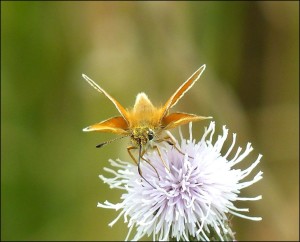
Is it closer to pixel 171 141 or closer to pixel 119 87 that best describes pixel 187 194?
pixel 171 141

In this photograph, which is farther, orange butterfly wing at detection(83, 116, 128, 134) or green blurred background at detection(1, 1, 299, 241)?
green blurred background at detection(1, 1, 299, 241)

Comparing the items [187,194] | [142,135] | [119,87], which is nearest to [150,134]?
[142,135]

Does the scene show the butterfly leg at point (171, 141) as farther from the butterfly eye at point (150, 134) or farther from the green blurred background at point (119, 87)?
the green blurred background at point (119, 87)

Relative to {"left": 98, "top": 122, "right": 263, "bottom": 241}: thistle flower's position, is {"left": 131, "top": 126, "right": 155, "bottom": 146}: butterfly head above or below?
above

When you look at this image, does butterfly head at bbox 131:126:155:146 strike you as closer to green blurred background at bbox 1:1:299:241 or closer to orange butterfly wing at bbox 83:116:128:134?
orange butterfly wing at bbox 83:116:128:134

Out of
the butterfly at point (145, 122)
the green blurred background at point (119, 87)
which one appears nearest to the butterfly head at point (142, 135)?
the butterfly at point (145, 122)

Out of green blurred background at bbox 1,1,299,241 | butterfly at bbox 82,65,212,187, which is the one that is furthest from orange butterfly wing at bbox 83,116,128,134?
green blurred background at bbox 1,1,299,241

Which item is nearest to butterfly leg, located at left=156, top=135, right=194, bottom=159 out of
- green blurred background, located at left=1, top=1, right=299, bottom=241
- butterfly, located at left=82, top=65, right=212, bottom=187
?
butterfly, located at left=82, top=65, right=212, bottom=187

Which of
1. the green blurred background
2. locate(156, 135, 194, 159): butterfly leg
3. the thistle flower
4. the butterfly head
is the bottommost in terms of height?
the thistle flower
